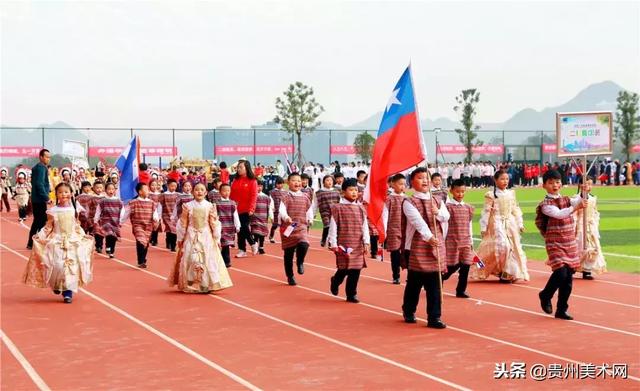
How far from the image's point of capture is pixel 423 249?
9.76m

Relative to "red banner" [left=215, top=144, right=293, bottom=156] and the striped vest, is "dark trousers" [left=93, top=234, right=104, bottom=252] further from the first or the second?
"red banner" [left=215, top=144, right=293, bottom=156]

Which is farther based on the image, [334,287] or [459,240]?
[459,240]

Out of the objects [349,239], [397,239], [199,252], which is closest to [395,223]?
[397,239]

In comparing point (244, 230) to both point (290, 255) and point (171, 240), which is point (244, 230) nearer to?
point (171, 240)

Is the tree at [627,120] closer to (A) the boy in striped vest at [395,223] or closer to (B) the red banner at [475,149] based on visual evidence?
(B) the red banner at [475,149]

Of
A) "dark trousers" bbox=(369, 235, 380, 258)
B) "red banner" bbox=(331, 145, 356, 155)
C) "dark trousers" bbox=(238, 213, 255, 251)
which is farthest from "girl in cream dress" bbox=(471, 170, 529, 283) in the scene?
"red banner" bbox=(331, 145, 356, 155)

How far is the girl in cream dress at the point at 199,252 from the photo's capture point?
488 inches

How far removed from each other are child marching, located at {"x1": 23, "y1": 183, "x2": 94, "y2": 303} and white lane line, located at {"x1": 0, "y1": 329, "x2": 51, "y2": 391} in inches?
79.5

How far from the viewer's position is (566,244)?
33.4ft

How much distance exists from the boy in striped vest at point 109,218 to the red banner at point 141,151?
26.7 metres

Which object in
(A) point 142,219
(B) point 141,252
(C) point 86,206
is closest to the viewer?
(B) point 141,252

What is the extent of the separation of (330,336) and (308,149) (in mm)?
43735

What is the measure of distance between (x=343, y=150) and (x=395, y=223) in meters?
36.9

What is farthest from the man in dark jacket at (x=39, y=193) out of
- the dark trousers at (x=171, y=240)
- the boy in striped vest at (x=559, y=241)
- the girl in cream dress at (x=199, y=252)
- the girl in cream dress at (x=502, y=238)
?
the boy in striped vest at (x=559, y=241)
